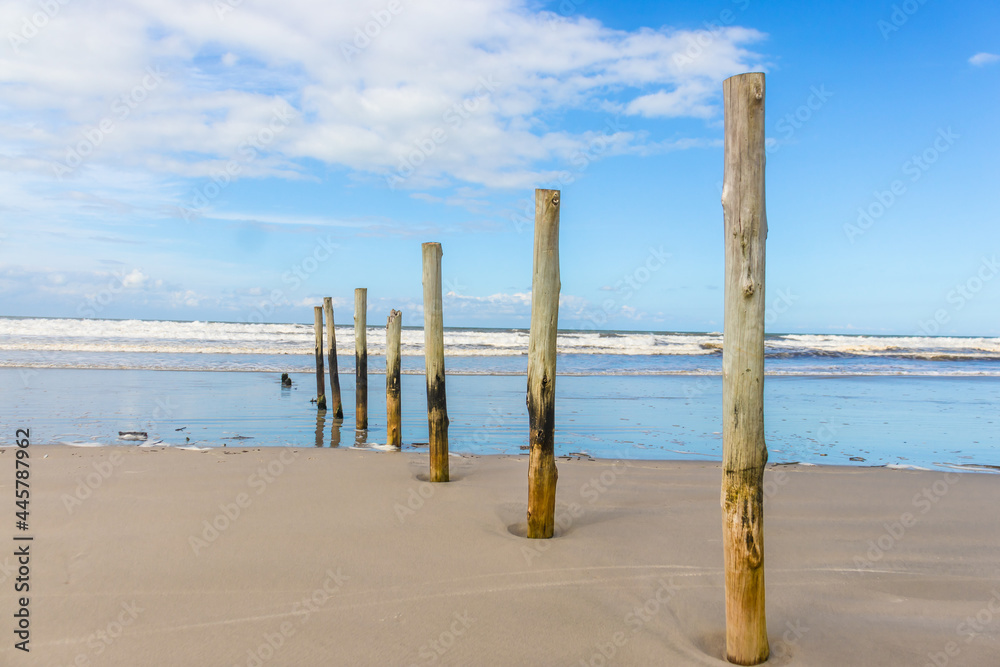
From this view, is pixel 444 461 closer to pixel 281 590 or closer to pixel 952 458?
pixel 281 590

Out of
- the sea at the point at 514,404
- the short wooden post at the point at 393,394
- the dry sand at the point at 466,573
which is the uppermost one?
the short wooden post at the point at 393,394

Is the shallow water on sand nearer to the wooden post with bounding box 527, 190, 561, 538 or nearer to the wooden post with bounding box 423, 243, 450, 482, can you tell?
the wooden post with bounding box 423, 243, 450, 482

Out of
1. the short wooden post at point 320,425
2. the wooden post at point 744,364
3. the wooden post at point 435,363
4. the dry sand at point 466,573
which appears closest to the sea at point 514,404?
the short wooden post at point 320,425

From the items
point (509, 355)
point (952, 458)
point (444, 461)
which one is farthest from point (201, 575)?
point (509, 355)

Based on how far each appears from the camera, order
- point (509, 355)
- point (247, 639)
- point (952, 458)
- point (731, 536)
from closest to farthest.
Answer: point (731, 536) → point (247, 639) → point (952, 458) → point (509, 355)

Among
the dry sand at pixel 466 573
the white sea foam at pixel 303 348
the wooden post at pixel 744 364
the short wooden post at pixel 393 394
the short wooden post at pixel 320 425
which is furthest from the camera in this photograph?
the white sea foam at pixel 303 348

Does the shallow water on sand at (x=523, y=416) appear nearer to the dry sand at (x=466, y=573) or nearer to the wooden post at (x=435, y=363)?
the wooden post at (x=435, y=363)

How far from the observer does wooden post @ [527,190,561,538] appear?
17.1 feet

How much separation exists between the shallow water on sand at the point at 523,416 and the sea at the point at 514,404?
46 millimetres

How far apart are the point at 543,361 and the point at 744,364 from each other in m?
2.26

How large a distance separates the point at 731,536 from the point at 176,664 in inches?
118

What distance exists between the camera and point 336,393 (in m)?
13.5

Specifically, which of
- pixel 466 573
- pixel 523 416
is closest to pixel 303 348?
pixel 523 416

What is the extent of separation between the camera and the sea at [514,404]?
10.8m
